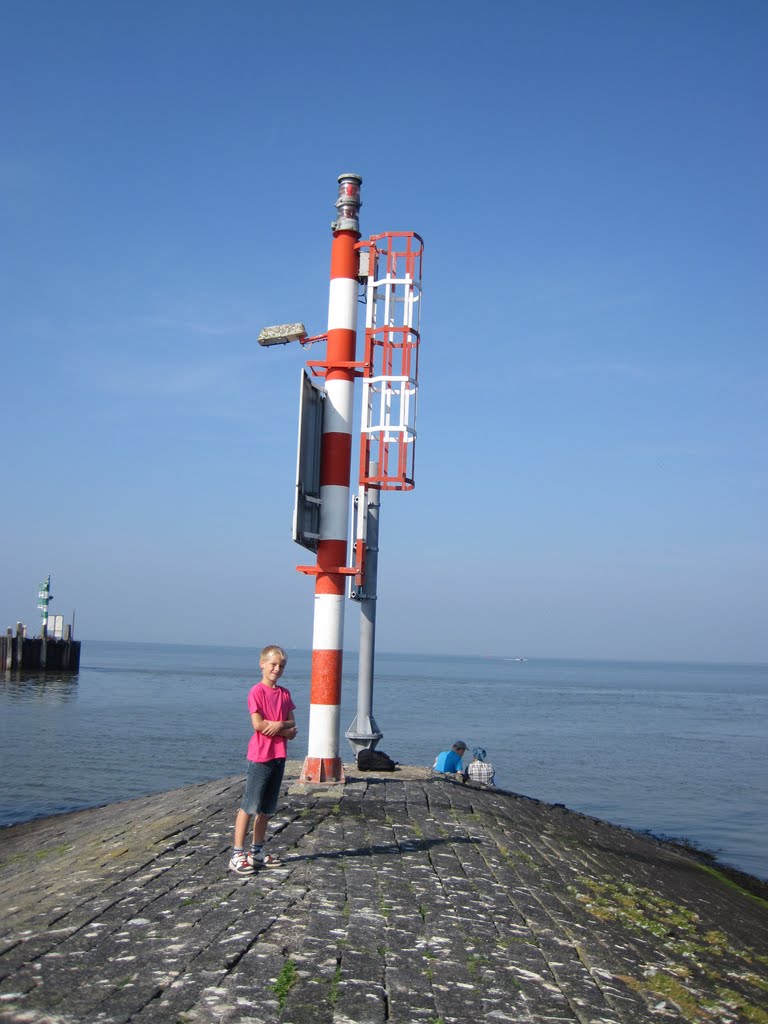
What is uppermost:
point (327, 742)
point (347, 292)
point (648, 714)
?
point (347, 292)

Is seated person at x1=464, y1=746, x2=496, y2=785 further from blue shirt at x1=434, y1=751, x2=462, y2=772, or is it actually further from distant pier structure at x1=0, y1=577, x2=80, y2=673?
distant pier structure at x1=0, y1=577, x2=80, y2=673

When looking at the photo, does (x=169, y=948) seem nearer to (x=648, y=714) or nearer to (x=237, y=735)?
(x=237, y=735)

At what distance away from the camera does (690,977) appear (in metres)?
6.44

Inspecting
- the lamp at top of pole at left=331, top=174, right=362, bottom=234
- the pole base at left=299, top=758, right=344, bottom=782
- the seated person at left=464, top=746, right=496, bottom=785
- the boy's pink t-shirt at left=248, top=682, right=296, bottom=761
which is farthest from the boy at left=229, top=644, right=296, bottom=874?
the seated person at left=464, top=746, right=496, bottom=785

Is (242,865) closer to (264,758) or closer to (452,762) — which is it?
(264,758)

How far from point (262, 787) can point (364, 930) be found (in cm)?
187

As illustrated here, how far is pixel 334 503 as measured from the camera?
38.9 feet

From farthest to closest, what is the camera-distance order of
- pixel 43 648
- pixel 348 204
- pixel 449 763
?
pixel 43 648 → pixel 449 763 → pixel 348 204

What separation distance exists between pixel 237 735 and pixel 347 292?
30.9 meters

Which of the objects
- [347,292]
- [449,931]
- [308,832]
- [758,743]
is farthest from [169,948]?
[758,743]

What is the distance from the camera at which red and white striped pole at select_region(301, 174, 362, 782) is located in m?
11.4

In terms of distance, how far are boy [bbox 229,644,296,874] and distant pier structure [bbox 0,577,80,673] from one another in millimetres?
70367

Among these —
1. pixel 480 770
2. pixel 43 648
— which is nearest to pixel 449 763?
pixel 480 770

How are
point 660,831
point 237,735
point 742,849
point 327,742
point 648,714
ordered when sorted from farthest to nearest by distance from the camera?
point 648,714 → point 237,735 → point 660,831 → point 742,849 → point 327,742
